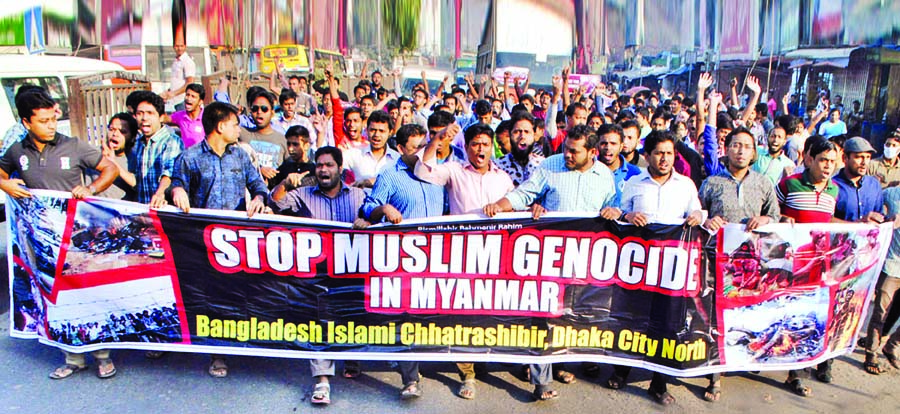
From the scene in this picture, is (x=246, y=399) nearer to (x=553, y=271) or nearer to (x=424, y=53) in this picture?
(x=553, y=271)

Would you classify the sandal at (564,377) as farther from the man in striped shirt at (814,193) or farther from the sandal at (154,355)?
the sandal at (154,355)

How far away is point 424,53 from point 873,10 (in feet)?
43.9

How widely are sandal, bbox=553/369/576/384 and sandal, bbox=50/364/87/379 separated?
3149 mm

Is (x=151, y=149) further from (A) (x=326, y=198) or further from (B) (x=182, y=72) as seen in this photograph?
(B) (x=182, y=72)

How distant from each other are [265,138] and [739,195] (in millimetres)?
4011

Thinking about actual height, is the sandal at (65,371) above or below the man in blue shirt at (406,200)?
below

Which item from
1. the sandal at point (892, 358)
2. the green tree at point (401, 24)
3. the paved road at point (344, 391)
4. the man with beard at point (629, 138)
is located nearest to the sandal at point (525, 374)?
the paved road at point (344, 391)

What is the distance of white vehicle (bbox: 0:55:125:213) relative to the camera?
880 centimetres

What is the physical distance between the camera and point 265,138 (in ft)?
20.6

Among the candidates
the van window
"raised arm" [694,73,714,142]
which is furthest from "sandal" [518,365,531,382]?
the van window

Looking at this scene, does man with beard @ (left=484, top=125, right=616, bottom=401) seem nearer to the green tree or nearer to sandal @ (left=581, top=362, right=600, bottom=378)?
sandal @ (left=581, top=362, right=600, bottom=378)

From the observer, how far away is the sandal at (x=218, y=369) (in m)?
4.51

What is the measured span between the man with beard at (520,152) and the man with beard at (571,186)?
2.35 feet

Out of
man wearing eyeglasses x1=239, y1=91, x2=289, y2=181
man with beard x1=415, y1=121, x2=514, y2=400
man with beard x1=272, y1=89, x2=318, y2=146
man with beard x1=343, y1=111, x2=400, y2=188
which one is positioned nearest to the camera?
man with beard x1=415, y1=121, x2=514, y2=400
